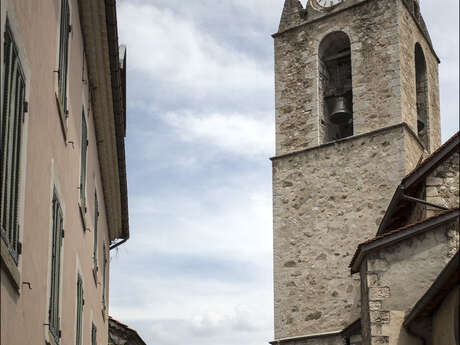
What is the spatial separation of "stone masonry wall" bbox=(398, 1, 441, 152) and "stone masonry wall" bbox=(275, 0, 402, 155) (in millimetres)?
312

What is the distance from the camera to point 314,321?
75.0 ft

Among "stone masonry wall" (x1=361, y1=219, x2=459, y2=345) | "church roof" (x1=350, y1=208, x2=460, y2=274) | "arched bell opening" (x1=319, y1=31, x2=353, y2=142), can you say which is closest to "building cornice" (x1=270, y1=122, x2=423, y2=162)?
"arched bell opening" (x1=319, y1=31, x2=353, y2=142)

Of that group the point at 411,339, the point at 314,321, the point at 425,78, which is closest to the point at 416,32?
the point at 425,78

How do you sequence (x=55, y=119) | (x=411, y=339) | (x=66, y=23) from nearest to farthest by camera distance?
(x=55, y=119) → (x=66, y=23) → (x=411, y=339)

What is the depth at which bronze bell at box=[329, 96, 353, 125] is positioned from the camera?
24.9 metres

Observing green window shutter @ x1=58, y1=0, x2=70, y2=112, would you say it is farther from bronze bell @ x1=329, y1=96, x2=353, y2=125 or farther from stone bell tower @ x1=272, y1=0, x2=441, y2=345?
bronze bell @ x1=329, y1=96, x2=353, y2=125

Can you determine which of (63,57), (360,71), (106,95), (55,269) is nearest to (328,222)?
(360,71)

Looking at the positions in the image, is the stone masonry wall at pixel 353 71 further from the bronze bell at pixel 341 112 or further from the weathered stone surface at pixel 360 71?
the bronze bell at pixel 341 112

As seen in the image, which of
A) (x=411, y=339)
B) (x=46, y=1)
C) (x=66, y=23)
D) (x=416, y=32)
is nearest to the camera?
(x=46, y=1)

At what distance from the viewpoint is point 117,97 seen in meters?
12.0

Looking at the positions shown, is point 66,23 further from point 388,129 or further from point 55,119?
point 388,129

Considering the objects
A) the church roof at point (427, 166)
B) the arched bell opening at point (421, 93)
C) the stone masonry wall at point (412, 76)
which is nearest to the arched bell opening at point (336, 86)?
the stone masonry wall at point (412, 76)

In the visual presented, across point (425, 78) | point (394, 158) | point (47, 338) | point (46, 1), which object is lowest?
point (47, 338)

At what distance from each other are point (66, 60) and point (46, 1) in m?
1.69
